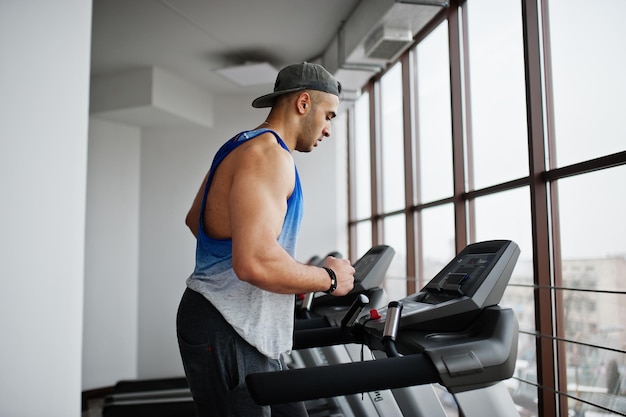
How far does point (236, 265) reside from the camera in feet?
3.99

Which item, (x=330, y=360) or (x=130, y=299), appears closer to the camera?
(x=330, y=360)

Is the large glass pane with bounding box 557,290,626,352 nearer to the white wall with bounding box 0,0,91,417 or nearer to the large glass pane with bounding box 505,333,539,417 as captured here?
the large glass pane with bounding box 505,333,539,417

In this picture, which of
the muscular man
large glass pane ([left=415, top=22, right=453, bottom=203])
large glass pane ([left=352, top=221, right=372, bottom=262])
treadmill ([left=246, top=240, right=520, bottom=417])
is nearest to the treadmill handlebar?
treadmill ([left=246, top=240, right=520, bottom=417])

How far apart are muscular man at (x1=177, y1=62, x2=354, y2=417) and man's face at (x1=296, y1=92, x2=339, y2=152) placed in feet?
0.44

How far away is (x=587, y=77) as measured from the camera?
2.58 meters

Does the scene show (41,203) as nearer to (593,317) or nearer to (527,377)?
(593,317)

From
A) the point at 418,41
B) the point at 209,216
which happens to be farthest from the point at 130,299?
the point at 209,216

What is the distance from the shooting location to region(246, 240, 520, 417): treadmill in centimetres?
118

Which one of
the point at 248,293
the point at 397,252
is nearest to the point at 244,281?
the point at 248,293

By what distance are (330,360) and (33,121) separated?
5.27ft

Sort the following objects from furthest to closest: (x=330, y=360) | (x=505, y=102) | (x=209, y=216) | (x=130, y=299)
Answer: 1. (x=130, y=299)
2. (x=505, y=102)
3. (x=330, y=360)
4. (x=209, y=216)

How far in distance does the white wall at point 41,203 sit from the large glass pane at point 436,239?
2.41 m

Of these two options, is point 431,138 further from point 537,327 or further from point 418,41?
point 537,327

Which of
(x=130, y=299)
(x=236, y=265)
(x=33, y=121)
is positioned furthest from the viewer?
(x=130, y=299)
